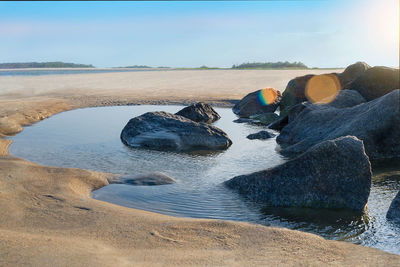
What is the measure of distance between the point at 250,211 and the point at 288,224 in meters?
0.75

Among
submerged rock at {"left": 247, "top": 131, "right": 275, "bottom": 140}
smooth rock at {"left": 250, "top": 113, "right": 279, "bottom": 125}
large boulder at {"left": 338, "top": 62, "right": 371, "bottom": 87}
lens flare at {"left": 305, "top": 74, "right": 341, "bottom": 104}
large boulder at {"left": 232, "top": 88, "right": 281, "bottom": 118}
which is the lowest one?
submerged rock at {"left": 247, "top": 131, "right": 275, "bottom": 140}

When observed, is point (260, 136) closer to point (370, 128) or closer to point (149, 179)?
point (370, 128)

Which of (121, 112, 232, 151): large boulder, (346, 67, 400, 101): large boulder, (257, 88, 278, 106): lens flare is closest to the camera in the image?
(121, 112, 232, 151): large boulder

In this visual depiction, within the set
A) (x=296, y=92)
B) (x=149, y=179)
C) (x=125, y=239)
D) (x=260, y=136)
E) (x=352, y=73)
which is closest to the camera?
(x=125, y=239)

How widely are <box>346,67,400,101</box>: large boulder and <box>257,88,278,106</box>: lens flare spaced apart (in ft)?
17.3

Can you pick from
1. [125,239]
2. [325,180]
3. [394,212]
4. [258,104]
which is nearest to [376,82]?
[258,104]

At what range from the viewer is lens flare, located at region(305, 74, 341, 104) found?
1795 cm

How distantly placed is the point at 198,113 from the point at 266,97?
4.94 metres

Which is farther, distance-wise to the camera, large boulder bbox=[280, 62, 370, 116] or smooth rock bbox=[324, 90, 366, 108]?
large boulder bbox=[280, 62, 370, 116]

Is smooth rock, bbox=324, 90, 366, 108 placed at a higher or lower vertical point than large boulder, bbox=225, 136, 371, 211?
higher

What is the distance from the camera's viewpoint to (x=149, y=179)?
8.25 metres

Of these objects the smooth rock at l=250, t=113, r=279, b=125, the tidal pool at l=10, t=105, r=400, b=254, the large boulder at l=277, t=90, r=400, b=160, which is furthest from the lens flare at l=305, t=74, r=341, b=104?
the large boulder at l=277, t=90, r=400, b=160

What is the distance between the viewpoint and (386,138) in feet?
35.2

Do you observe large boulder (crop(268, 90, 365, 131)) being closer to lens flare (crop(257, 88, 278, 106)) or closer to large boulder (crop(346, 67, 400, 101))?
large boulder (crop(346, 67, 400, 101))
